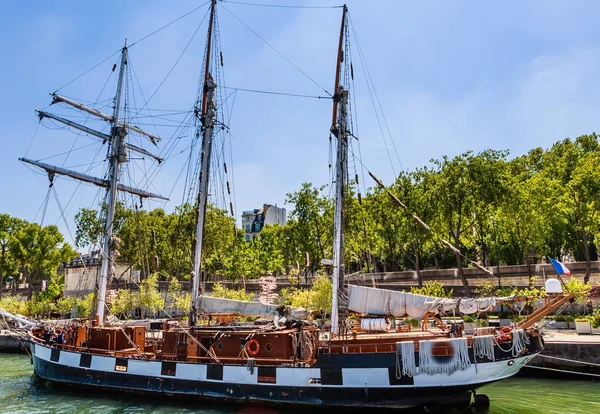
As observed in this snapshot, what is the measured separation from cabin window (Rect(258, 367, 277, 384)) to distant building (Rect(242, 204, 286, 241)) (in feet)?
303

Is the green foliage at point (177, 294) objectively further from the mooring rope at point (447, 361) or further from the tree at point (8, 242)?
the mooring rope at point (447, 361)

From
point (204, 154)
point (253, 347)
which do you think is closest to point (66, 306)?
point (204, 154)

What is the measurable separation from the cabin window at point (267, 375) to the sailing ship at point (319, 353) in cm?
4

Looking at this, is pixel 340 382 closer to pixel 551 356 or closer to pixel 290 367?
pixel 290 367


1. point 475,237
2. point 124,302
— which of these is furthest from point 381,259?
point 124,302

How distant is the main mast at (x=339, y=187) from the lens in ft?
67.1

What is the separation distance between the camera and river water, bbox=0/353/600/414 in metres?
17.5

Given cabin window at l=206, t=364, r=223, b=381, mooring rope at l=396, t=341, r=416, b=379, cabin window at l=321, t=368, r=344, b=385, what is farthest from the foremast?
mooring rope at l=396, t=341, r=416, b=379

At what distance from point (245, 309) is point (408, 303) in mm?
7689

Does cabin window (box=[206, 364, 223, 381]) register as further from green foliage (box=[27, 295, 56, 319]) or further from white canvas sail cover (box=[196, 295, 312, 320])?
green foliage (box=[27, 295, 56, 319])

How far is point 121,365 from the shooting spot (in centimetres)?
2147

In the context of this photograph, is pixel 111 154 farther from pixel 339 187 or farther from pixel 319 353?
pixel 319 353

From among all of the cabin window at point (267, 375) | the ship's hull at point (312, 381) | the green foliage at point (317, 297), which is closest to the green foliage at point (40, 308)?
the green foliage at point (317, 297)

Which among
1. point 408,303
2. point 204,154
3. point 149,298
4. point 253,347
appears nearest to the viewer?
point 408,303
